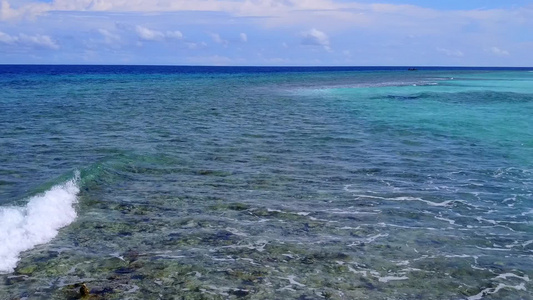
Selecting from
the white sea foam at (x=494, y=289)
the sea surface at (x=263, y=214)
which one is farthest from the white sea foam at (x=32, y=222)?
the white sea foam at (x=494, y=289)

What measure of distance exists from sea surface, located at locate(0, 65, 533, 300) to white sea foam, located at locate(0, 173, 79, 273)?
54 millimetres

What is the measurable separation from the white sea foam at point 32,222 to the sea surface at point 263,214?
5cm

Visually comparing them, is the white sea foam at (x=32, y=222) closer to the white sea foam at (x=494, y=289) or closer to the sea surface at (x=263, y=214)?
the sea surface at (x=263, y=214)

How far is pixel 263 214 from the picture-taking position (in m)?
14.2

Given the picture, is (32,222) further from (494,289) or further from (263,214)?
(494,289)

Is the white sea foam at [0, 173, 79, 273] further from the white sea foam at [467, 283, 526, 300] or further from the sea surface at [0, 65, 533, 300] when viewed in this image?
the white sea foam at [467, 283, 526, 300]

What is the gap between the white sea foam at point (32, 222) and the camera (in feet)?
36.7

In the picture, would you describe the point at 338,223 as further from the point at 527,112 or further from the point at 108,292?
the point at 527,112

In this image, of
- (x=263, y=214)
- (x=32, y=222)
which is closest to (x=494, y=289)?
(x=263, y=214)

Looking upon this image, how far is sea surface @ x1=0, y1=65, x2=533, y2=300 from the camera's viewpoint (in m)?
10.1

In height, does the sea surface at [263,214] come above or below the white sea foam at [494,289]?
above

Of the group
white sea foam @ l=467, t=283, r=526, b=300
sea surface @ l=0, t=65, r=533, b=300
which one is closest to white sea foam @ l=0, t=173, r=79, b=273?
sea surface @ l=0, t=65, r=533, b=300

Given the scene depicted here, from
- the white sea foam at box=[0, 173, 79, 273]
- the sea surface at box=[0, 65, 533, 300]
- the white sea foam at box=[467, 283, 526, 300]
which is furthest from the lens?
the white sea foam at box=[0, 173, 79, 273]

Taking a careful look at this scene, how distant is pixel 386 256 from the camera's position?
11461mm
